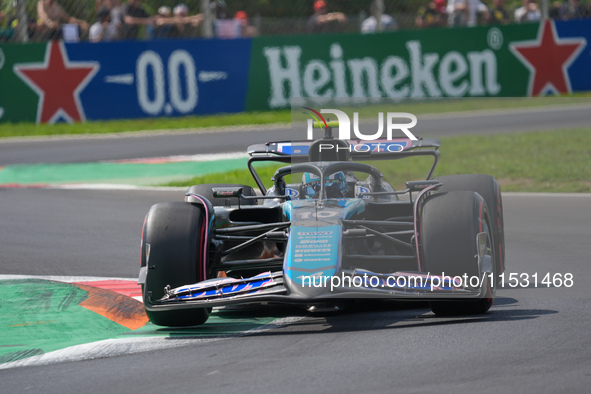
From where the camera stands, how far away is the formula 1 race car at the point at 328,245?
17.6 ft

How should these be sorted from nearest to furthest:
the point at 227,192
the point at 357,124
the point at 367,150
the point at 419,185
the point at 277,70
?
the point at 419,185 < the point at 227,192 < the point at 357,124 < the point at 367,150 < the point at 277,70

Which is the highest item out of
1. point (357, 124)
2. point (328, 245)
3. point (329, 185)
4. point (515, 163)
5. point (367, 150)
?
point (357, 124)

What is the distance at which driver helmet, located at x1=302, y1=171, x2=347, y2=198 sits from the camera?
20.5 feet

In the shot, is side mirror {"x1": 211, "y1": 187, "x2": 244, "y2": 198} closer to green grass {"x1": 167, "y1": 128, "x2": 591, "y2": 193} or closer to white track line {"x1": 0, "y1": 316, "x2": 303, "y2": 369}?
white track line {"x1": 0, "y1": 316, "x2": 303, "y2": 369}

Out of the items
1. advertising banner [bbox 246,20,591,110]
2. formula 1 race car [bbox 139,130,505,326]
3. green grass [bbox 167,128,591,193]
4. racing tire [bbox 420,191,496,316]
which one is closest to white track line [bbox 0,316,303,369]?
formula 1 race car [bbox 139,130,505,326]

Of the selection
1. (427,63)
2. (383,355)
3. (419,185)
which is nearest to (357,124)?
(419,185)

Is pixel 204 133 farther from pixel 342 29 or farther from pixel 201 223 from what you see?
pixel 201 223

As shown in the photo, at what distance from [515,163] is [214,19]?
23.8ft

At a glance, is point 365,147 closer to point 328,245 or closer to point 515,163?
point 328,245

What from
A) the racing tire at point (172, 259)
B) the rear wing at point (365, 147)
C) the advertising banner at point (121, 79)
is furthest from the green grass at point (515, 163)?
the advertising banner at point (121, 79)

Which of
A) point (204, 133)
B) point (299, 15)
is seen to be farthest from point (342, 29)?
point (204, 133)

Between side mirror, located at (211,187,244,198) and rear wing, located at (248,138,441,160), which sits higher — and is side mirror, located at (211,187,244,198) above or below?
below

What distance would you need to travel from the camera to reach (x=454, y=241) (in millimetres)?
5543

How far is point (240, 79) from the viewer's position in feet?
59.8
